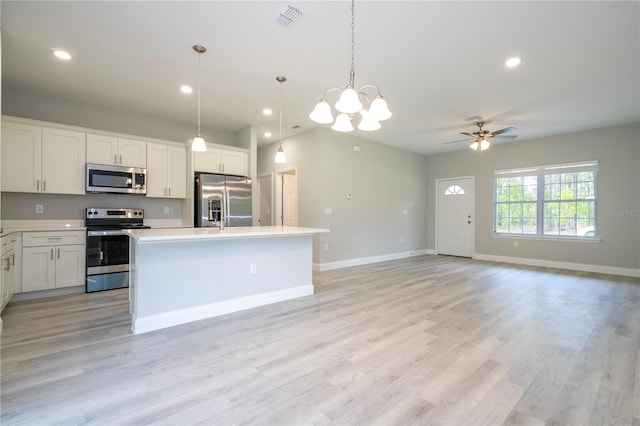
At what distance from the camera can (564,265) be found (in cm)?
596

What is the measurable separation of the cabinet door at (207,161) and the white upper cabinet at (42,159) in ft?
5.06

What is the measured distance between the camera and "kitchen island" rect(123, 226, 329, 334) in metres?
2.79

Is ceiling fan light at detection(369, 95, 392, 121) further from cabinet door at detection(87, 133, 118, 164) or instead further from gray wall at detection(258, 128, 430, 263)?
cabinet door at detection(87, 133, 118, 164)

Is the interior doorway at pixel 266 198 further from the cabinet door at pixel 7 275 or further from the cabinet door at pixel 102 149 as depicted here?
the cabinet door at pixel 7 275

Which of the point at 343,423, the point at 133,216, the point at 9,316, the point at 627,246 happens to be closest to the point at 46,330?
the point at 9,316

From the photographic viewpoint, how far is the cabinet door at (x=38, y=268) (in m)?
3.66

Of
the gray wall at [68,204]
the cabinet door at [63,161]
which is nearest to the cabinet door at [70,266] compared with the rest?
the gray wall at [68,204]

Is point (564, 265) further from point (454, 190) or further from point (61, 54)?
point (61, 54)

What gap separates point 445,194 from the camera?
7898 mm

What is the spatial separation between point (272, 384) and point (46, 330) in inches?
96.5

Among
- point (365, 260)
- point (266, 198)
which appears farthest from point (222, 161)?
point (365, 260)

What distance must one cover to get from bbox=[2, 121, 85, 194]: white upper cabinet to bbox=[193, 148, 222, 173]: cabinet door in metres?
1.54

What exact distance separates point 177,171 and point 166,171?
0.57 feet

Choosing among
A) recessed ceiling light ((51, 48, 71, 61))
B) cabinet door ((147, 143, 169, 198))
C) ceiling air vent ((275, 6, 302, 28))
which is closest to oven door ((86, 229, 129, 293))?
cabinet door ((147, 143, 169, 198))
